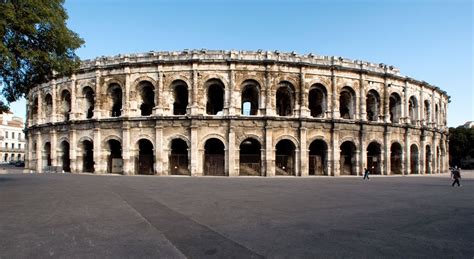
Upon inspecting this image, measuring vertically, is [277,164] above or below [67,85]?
below

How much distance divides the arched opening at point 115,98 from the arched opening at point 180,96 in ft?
13.9

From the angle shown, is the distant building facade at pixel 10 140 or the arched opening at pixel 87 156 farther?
the distant building facade at pixel 10 140

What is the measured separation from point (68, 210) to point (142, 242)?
3.66 meters

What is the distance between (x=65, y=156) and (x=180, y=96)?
11.0 meters

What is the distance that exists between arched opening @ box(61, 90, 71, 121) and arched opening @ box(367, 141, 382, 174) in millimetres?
24760

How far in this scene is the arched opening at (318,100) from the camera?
22438 millimetres

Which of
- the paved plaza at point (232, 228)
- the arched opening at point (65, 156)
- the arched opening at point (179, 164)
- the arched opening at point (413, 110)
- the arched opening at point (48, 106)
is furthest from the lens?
the arched opening at point (413, 110)

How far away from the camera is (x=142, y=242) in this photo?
4.77 metres

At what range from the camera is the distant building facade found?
5503 centimetres

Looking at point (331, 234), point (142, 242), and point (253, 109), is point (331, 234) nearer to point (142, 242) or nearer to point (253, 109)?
point (142, 242)

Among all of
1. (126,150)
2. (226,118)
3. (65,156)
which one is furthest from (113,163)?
(226,118)

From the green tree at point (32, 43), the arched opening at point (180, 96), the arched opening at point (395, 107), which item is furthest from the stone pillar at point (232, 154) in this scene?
the arched opening at point (395, 107)

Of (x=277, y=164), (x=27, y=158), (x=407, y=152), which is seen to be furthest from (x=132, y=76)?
(x=407, y=152)

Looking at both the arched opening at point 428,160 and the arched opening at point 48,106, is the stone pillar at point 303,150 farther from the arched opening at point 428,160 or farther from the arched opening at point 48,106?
the arched opening at point 48,106
